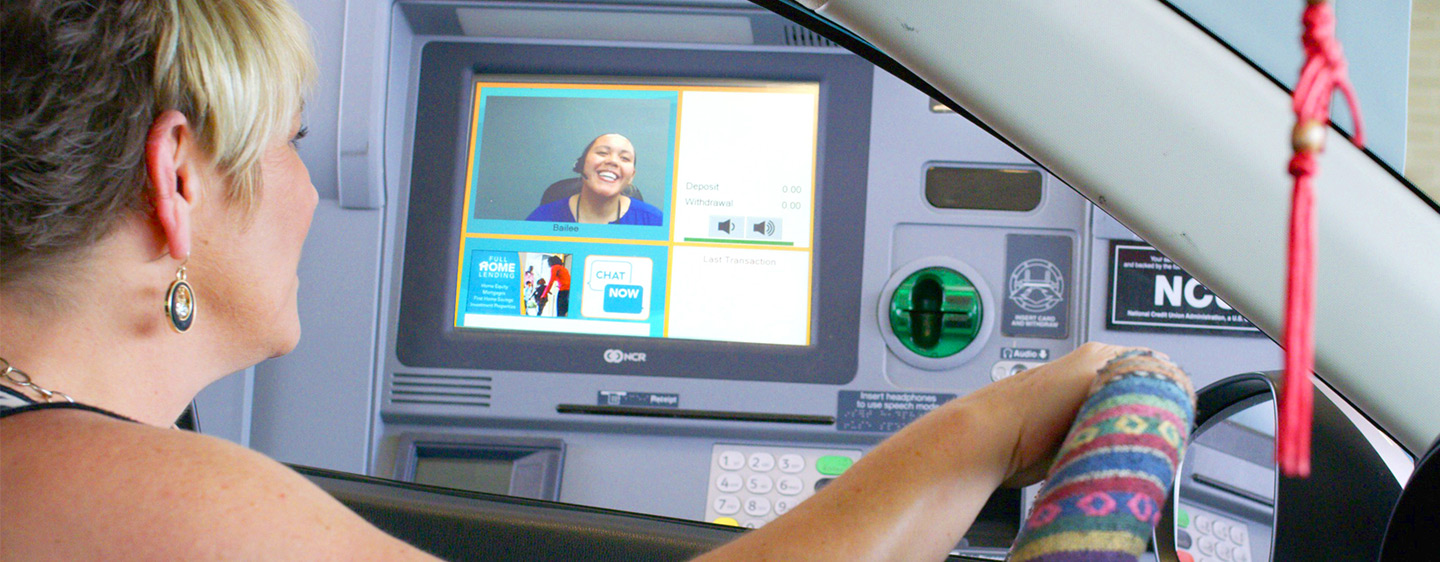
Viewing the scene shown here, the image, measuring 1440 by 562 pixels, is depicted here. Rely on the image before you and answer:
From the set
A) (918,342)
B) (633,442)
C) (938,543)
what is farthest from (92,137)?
(918,342)

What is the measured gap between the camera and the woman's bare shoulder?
1.73 feet

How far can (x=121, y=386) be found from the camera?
27.9 inches

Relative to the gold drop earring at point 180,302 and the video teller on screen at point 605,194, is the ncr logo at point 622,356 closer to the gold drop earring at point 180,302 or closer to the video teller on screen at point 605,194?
the video teller on screen at point 605,194

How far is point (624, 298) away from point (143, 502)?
0.98 m

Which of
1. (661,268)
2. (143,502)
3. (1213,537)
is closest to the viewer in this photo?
(143,502)

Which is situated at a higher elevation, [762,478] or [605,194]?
[605,194]

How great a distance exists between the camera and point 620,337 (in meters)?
1.49

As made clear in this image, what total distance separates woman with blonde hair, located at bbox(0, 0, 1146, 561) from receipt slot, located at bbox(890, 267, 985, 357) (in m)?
0.87


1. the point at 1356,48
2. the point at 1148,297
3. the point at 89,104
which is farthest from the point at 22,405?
the point at 1148,297

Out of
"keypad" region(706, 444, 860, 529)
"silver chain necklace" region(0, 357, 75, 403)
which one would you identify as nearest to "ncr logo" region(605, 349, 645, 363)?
"keypad" region(706, 444, 860, 529)

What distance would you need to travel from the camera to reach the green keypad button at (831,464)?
1.44 metres

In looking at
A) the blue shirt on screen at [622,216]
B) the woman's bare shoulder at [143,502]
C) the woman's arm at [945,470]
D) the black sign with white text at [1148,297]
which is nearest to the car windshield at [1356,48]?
the woman's arm at [945,470]

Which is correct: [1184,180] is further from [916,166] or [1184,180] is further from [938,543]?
[916,166]

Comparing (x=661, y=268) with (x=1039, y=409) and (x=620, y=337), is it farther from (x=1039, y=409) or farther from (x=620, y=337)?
(x=1039, y=409)
